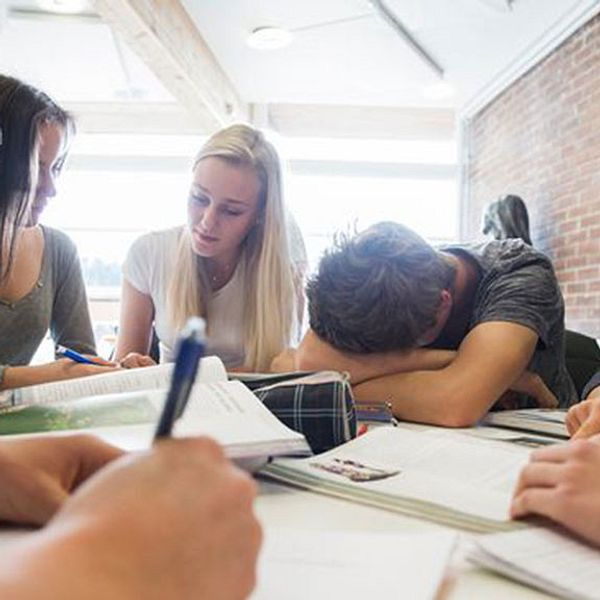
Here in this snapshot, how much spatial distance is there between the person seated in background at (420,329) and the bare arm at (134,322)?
0.62 metres

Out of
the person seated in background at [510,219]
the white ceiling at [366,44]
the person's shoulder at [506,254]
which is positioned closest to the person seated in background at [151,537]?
the person's shoulder at [506,254]

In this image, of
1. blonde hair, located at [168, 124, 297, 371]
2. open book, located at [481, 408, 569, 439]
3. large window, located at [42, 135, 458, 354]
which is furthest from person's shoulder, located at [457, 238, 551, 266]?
large window, located at [42, 135, 458, 354]

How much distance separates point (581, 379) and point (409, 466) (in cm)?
106

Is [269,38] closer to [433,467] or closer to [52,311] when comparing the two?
[52,311]

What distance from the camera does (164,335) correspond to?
1844 mm

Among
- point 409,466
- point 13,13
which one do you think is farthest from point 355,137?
point 409,466

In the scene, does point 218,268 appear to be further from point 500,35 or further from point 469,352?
point 500,35

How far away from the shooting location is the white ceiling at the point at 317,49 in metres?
4.05

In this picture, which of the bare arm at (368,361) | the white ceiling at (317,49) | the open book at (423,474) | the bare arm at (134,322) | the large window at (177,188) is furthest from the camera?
the large window at (177,188)

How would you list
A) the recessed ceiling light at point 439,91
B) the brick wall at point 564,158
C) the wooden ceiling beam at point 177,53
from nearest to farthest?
the wooden ceiling beam at point 177,53, the brick wall at point 564,158, the recessed ceiling light at point 439,91

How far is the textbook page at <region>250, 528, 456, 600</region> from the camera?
0.47 m

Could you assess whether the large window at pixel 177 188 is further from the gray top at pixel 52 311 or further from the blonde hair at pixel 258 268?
the gray top at pixel 52 311

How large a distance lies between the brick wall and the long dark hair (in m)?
3.21

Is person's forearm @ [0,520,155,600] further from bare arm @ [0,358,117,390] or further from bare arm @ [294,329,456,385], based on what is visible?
bare arm @ [294,329,456,385]
